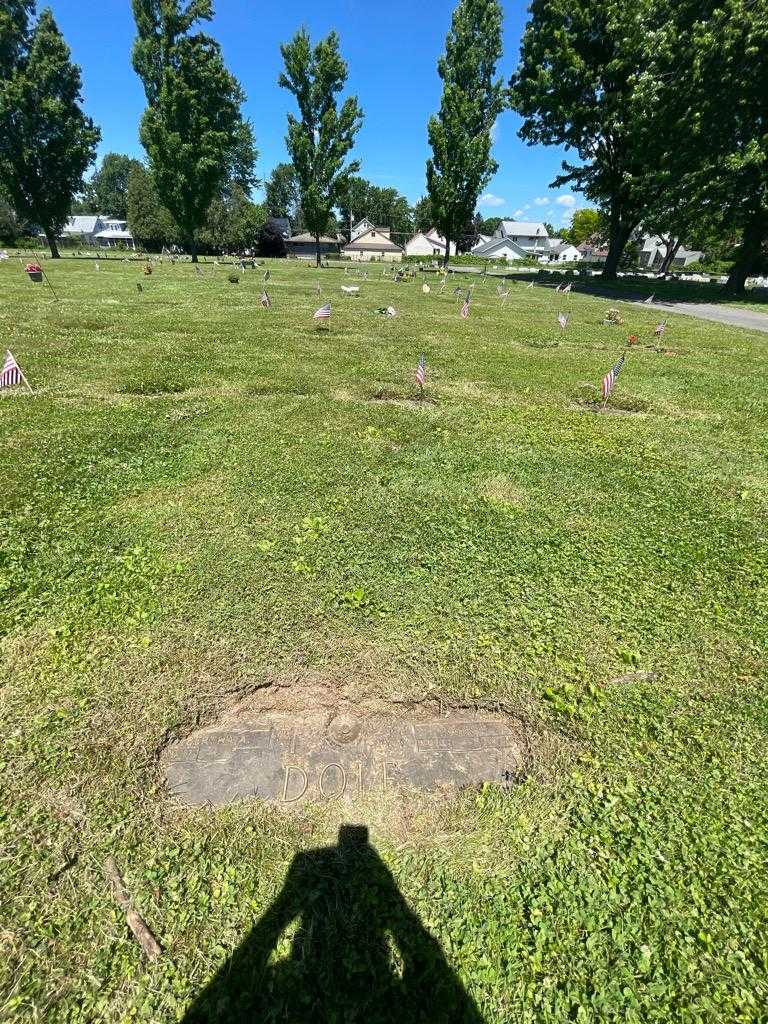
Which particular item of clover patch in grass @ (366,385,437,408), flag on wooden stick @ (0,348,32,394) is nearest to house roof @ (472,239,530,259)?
clover patch in grass @ (366,385,437,408)

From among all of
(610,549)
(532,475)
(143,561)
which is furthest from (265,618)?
(532,475)

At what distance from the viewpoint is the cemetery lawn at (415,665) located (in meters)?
2.35

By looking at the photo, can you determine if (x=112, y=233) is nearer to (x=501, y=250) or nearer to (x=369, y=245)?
(x=369, y=245)

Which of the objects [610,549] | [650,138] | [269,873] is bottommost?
[269,873]

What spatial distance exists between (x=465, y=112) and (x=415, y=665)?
164ft

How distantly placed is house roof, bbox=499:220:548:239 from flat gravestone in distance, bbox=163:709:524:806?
433 feet

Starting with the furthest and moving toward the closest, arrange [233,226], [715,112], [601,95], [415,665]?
[233,226] → [601,95] → [715,112] → [415,665]

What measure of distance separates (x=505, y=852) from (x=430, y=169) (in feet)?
170

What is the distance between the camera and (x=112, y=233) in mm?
105312

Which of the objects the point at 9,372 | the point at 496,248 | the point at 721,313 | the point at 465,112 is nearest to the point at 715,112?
the point at 721,313

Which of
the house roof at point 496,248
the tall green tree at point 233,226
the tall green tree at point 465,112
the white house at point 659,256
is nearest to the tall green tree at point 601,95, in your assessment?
the tall green tree at point 465,112

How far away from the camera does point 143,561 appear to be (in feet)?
15.9

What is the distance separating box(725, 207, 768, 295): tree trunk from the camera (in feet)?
91.4

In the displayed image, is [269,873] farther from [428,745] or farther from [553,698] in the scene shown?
[553,698]
